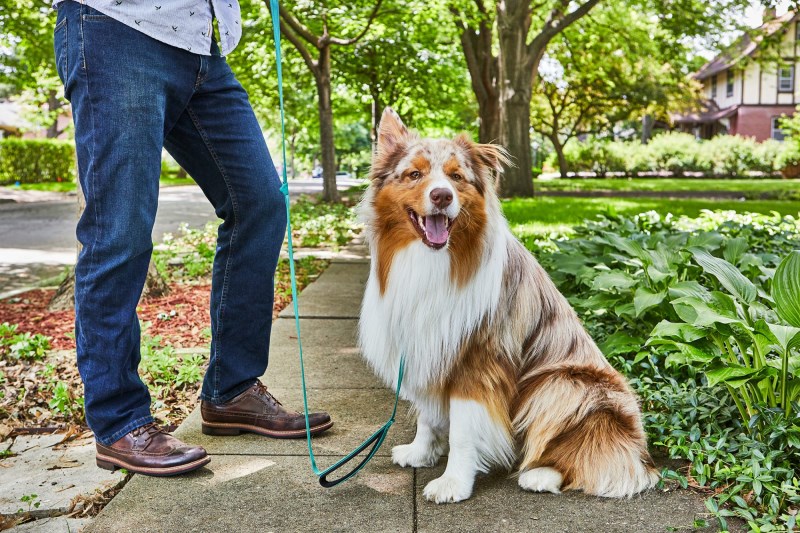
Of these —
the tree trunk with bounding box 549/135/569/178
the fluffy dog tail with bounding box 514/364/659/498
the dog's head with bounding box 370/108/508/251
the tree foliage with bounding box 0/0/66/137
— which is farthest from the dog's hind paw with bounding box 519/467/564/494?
the tree trunk with bounding box 549/135/569/178

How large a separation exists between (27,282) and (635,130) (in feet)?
196

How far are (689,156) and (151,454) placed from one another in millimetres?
38780

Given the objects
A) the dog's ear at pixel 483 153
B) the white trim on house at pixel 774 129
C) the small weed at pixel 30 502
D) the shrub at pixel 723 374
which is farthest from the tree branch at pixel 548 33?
the white trim on house at pixel 774 129

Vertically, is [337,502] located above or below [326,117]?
below

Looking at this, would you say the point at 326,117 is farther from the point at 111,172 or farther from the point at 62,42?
the point at 111,172

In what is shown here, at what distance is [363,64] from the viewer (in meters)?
23.5

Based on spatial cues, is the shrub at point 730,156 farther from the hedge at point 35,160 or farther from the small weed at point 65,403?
the small weed at point 65,403

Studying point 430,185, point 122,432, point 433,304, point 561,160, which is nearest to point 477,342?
point 433,304

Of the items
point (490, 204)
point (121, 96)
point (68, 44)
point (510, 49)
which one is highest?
point (510, 49)

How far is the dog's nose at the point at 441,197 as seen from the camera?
279cm

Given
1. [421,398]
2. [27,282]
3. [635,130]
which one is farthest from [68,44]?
[635,130]

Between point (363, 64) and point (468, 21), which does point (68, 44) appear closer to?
point (468, 21)

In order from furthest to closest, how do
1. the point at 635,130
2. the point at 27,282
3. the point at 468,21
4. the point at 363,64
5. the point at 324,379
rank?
1. the point at 635,130
2. the point at 363,64
3. the point at 468,21
4. the point at 27,282
5. the point at 324,379

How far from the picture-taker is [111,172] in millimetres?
2812
